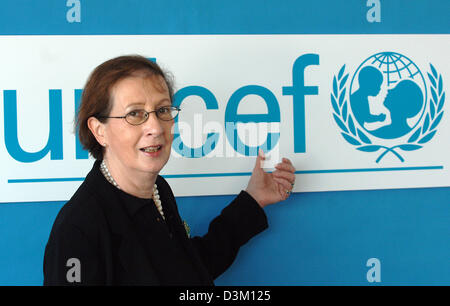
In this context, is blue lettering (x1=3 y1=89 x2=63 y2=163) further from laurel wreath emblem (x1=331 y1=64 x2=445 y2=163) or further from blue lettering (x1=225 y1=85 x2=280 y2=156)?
laurel wreath emblem (x1=331 y1=64 x2=445 y2=163)

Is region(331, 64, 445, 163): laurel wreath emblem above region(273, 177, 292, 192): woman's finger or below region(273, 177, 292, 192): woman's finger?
above

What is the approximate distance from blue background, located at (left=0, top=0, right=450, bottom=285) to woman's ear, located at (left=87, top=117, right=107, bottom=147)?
47cm

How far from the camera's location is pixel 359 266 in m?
1.51

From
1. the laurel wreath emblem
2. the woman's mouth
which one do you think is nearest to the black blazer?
the woman's mouth

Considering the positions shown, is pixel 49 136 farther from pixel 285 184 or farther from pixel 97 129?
pixel 285 184

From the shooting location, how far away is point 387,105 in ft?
4.93

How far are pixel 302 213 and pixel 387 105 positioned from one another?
522 millimetres

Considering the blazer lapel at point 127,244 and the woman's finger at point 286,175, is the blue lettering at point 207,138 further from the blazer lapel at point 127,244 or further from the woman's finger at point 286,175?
the blazer lapel at point 127,244

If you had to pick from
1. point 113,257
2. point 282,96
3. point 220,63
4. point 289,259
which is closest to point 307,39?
point 282,96

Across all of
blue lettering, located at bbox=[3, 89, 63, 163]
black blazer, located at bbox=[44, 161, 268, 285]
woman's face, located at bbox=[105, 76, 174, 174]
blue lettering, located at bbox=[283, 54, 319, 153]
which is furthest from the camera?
blue lettering, located at bbox=[283, 54, 319, 153]

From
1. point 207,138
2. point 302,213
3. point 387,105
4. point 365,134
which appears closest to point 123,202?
point 207,138

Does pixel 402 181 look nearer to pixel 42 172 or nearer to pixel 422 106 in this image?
pixel 422 106

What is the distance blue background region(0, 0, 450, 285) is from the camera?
1362mm
